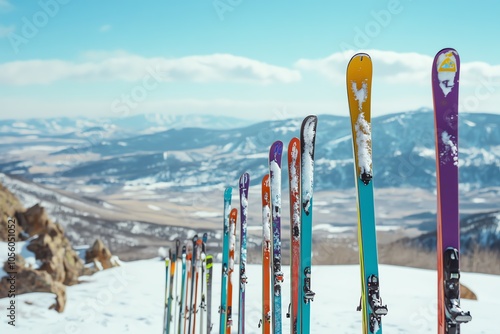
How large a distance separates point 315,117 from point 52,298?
821cm

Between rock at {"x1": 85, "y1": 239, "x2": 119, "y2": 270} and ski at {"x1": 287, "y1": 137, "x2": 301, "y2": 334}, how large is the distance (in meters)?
10.7

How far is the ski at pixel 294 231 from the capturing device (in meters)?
3.78

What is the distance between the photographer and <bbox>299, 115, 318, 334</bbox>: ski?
3.64 m

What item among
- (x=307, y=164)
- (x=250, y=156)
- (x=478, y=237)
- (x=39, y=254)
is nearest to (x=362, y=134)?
(x=307, y=164)

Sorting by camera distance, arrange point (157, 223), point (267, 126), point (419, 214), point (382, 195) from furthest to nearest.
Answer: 1. point (267, 126)
2. point (382, 195)
3. point (419, 214)
4. point (157, 223)

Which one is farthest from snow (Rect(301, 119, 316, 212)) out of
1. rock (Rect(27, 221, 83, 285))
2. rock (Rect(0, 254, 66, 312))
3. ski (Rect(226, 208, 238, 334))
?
rock (Rect(27, 221, 83, 285))

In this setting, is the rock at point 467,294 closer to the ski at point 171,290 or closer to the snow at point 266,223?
the ski at point 171,290

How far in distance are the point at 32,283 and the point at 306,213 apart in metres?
8.11

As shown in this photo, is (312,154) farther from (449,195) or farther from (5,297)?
(5,297)

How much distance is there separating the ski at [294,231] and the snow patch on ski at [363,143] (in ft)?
2.69

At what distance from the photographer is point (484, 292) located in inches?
500

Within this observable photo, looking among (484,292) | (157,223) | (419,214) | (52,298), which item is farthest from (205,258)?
(419,214)

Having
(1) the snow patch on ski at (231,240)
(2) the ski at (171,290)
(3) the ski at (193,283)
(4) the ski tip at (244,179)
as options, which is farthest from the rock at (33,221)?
(4) the ski tip at (244,179)

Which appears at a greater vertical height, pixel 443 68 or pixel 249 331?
pixel 443 68
